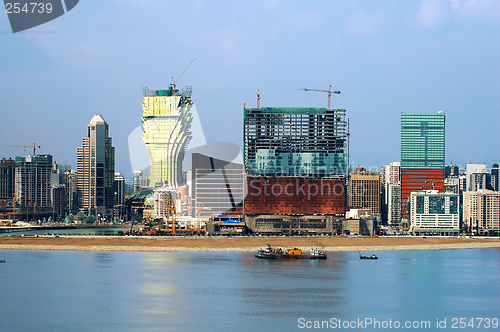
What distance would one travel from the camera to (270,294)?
74.0m

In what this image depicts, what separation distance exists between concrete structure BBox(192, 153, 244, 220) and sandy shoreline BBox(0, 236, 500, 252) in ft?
133

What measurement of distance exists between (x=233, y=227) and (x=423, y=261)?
2501 inches

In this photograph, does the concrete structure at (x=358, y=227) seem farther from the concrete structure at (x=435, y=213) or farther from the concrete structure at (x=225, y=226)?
the concrete structure at (x=225, y=226)

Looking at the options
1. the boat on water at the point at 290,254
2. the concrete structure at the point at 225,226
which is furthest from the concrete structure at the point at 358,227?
the boat on water at the point at 290,254

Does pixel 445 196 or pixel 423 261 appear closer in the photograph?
pixel 423 261

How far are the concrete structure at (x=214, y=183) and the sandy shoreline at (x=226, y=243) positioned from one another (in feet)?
Answer: 133

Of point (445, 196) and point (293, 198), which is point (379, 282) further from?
point (445, 196)

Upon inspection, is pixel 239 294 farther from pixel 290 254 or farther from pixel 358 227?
pixel 358 227

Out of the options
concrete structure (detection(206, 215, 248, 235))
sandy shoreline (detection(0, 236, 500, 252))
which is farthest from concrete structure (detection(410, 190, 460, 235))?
concrete structure (detection(206, 215, 248, 235))

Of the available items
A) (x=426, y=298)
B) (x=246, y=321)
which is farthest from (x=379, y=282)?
(x=246, y=321)

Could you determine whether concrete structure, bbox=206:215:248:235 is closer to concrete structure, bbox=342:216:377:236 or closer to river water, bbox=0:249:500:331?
concrete structure, bbox=342:216:377:236

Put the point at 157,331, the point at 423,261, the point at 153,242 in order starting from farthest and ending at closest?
the point at 153,242, the point at 423,261, the point at 157,331

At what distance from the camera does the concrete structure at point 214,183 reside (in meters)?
191

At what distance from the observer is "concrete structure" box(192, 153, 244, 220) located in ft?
625
